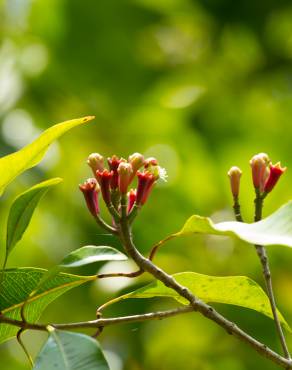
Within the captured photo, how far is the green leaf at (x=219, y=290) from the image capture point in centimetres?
152

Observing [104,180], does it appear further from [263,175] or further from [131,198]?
[263,175]

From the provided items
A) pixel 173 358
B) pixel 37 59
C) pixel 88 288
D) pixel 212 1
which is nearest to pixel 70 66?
pixel 37 59

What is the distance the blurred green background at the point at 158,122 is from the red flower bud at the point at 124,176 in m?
1.77

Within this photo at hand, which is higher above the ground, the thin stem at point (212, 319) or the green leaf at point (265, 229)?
the green leaf at point (265, 229)

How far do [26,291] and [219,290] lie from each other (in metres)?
0.32

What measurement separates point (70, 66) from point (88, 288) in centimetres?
105

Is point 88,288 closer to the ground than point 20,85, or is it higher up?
closer to the ground

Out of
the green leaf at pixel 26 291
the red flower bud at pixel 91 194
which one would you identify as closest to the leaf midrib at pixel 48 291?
the green leaf at pixel 26 291

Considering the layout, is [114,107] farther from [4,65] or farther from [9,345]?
[9,345]

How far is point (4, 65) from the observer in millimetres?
3850

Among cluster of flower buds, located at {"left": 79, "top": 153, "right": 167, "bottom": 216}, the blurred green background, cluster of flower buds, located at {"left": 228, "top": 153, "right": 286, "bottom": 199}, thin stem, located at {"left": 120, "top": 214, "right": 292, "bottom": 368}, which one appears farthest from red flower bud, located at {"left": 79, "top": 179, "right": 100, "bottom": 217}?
the blurred green background

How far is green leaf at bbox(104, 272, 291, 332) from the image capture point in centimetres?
152

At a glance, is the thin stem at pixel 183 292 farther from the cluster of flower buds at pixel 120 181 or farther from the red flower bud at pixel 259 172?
the red flower bud at pixel 259 172

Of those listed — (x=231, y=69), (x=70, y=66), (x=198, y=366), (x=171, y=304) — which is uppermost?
(x=70, y=66)
